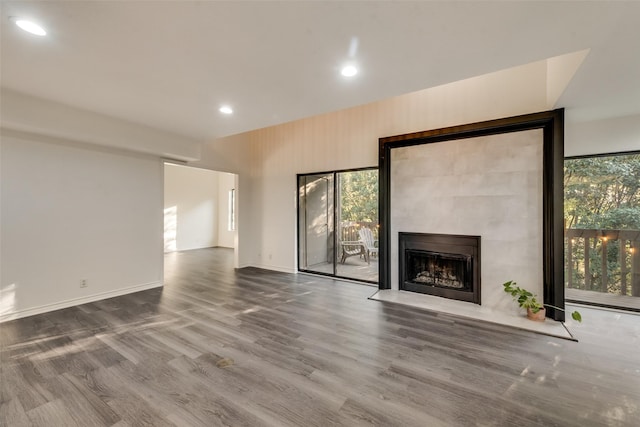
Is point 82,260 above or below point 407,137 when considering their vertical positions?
below

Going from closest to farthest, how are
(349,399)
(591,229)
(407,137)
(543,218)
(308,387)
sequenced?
(349,399), (308,387), (543,218), (591,229), (407,137)

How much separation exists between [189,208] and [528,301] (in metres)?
9.67

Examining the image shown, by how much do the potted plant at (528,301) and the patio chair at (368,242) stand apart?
2133mm

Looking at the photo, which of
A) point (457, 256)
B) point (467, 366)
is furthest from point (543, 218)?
point (467, 366)

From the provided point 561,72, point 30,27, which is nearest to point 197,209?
point 30,27

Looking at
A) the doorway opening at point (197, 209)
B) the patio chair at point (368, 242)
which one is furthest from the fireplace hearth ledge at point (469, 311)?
the doorway opening at point (197, 209)

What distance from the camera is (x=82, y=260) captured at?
3.73 m

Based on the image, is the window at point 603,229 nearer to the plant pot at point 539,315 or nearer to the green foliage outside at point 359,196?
the plant pot at point 539,315

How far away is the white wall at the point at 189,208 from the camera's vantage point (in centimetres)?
889

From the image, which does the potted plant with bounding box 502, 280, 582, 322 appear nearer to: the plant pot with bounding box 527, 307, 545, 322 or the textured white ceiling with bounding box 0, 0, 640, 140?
the plant pot with bounding box 527, 307, 545, 322

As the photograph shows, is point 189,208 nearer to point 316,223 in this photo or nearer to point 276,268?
point 276,268

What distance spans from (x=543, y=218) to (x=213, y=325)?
164 inches

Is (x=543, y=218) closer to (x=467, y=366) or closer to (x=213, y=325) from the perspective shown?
(x=467, y=366)

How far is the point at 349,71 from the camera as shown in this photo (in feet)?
7.75
